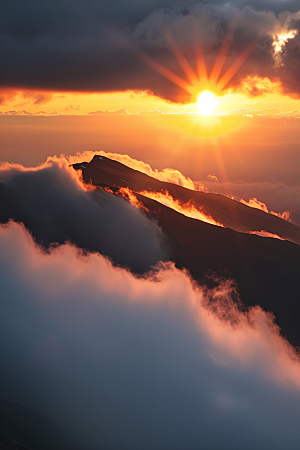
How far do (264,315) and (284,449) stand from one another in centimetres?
7021

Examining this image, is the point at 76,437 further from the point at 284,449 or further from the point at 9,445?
the point at 284,449

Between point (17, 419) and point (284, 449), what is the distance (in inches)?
5534

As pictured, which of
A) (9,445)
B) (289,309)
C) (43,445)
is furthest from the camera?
(289,309)

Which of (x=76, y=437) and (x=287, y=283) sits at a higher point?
(x=287, y=283)

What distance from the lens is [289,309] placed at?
193 metres

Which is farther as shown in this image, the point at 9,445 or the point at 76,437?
the point at 76,437

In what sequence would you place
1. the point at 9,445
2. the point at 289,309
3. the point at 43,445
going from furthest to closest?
1. the point at 289,309
2. the point at 43,445
3. the point at 9,445

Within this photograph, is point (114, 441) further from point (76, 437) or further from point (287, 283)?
point (287, 283)

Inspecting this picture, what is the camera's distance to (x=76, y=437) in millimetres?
197750

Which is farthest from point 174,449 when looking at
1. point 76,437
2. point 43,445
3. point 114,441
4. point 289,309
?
point 289,309

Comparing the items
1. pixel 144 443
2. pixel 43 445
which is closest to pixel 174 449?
pixel 144 443

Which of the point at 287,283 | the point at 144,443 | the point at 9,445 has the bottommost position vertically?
the point at 9,445

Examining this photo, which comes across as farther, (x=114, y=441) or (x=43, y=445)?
(x=114, y=441)

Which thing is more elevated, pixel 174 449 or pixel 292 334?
pixel 292 334
